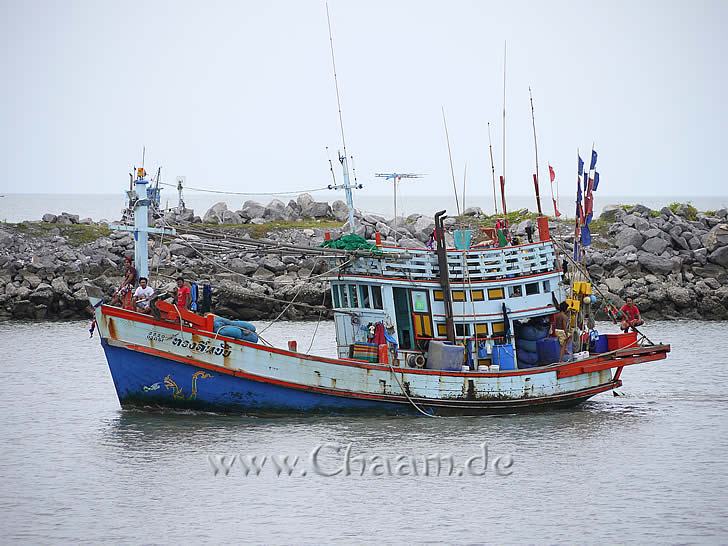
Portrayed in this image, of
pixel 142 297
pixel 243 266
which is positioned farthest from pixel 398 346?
pixel 243 266

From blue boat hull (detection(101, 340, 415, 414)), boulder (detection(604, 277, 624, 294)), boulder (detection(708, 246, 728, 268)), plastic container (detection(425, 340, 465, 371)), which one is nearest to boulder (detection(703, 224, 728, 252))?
boulder (detection(708, 246, 728, 268))

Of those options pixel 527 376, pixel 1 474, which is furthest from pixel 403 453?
pixel 1 474

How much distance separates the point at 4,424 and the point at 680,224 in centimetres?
3306

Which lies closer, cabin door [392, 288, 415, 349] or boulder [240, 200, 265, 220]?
cabin door [392, 288, 415, 349]

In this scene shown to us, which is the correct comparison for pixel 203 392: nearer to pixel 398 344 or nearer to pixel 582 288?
pixel 398 344

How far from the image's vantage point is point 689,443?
22547mm

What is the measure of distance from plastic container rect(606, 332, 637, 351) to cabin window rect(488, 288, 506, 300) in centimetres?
302

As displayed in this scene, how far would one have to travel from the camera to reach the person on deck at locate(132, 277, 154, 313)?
2228 centimetres

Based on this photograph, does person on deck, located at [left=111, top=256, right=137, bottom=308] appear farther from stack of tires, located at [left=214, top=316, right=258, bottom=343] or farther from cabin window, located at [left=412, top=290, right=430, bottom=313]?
cabin window, located at [left=412, top=290, right=430, bottom=313]

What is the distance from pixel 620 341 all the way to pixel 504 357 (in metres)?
3.13

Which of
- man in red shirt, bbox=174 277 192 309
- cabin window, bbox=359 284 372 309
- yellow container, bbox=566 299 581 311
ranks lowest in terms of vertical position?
yellow container, bbox=566 299 581 311

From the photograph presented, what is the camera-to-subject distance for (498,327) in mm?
23969

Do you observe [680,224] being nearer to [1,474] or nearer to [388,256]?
[388,256]

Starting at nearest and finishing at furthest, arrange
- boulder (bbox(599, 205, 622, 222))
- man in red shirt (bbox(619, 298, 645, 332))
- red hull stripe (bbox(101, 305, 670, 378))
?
1. red hull stripe (bbox(101, 305, 670, 378))
2. man in red shirt (bbox(619, 298, 645, 332))
3. boulder (bbox(599, 205, 622, 222))
